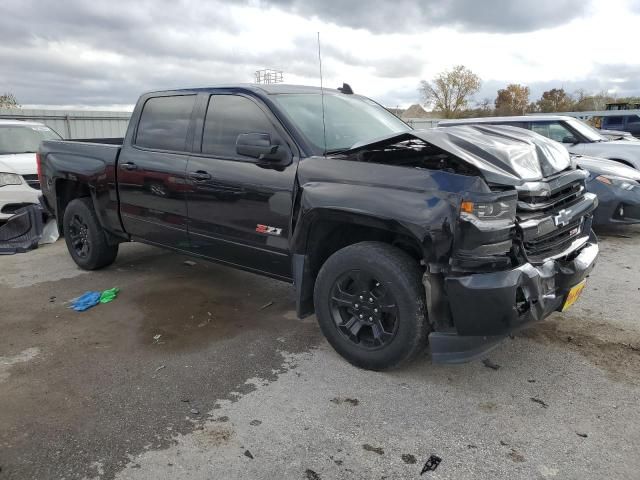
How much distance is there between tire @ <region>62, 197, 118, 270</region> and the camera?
17.8 feet

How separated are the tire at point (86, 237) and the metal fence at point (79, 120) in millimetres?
9845

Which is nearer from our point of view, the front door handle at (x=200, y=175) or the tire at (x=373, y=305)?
the tire at (x=373, y=305)

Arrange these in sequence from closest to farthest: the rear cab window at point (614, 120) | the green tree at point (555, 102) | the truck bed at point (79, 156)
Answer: the truck bed at point (79, 156) < the rear cab window at point (614, 120) < the green tree at point (555, 102)

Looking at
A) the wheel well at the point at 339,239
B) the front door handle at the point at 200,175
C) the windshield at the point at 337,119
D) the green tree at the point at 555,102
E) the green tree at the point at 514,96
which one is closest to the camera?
the wheel well at the point at 339,239

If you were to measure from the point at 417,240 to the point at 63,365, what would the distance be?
2566mm

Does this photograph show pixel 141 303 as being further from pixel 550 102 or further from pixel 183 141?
pixel 550 102

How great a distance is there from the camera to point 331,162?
3.27 m

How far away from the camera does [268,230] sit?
12.3ft

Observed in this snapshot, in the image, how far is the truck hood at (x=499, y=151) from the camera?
9.54 ft

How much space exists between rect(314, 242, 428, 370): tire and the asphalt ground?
0.19 meters

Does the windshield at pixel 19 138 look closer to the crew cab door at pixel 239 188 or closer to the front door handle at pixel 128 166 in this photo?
the front door handle at pixel 128 166

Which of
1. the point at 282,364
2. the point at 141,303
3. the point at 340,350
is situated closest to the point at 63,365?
the point at 141,303

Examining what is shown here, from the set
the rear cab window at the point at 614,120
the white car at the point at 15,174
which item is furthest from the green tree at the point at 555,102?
the white car at the point at 15,174

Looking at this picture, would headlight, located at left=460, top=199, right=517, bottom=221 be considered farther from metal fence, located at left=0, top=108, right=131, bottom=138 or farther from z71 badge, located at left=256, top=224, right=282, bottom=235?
metal fence, located at left=0, top=108, right=131, bottom=138
